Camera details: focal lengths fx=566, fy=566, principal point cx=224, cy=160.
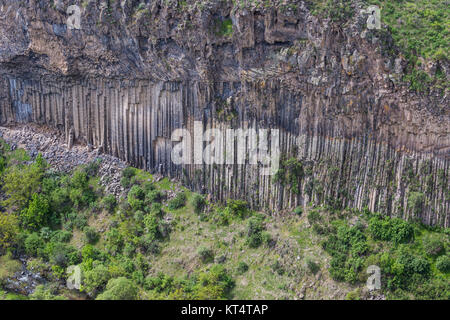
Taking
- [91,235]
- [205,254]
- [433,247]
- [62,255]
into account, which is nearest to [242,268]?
[205,254]

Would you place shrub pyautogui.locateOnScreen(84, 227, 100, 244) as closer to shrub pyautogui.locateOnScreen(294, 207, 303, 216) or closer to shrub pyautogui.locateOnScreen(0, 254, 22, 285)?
shrub pyautogui.locateOnScreen(0, 254, 22, 285)

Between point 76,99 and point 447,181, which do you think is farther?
point 76,99

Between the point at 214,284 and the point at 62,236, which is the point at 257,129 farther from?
the point at 62,236

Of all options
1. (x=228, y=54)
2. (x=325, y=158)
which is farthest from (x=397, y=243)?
(x=228, y=54)

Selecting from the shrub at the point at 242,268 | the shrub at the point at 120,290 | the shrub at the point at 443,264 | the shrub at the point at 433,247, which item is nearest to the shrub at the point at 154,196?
the shrub at the point at 120,290

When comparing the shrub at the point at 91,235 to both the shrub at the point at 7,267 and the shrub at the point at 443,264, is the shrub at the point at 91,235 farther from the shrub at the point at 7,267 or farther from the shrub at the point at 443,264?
the shrub at the point at 443,264

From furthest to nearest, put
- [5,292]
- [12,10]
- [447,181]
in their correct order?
[12,10], [5,292], [447,181]

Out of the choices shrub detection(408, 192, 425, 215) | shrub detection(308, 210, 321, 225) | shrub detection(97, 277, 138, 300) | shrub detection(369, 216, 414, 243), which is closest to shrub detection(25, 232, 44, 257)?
shrub detection(97, 277, 138, 300)

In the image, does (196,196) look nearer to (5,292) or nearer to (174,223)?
(174,223)
